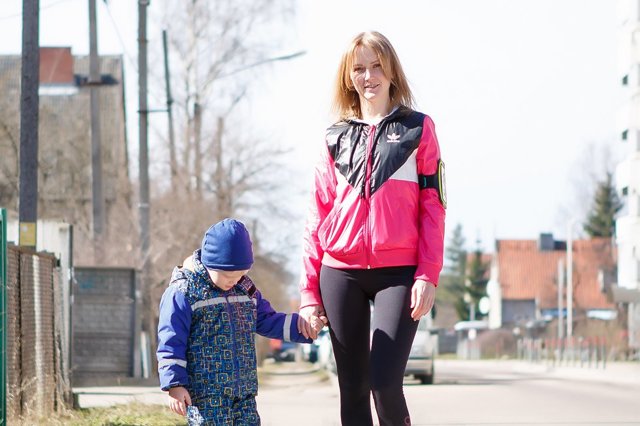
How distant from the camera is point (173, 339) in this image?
556cm

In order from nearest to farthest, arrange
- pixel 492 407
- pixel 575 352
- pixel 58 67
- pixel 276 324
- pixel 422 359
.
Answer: pixel 276 324 < pixel 492 407 < pixel 422 359 < pixel 575 352 < pixel 58 67

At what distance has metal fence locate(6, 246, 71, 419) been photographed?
10031mm

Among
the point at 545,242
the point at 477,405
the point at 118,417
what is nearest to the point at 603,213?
the point at 545,242

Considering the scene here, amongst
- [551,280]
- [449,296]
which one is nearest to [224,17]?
[551,280]

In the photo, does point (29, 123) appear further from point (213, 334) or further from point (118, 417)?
point (213, 334)

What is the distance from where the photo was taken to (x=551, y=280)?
339 ft

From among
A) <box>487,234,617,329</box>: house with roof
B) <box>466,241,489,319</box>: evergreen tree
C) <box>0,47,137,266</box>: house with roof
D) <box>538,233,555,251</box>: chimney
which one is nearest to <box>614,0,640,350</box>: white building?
<box>0,47,137,266</box>: house with roof

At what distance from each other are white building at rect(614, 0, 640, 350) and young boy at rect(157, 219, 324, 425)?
41534 mm

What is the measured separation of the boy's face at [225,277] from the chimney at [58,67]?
4888 cm

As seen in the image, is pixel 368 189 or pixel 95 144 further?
pixel 95 144

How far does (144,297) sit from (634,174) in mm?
26510

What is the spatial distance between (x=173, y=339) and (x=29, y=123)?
29.6 ft

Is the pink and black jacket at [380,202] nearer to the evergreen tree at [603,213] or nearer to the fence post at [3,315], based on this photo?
the fence post at [3,315]

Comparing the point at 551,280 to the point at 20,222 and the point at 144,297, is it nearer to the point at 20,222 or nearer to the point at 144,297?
the point at 144,297
